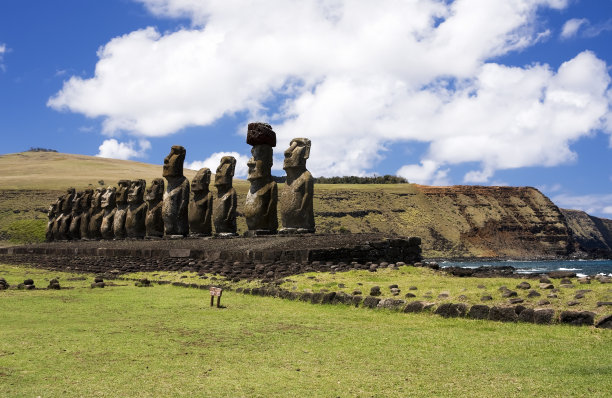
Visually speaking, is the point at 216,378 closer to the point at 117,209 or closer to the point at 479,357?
the point at 479,357

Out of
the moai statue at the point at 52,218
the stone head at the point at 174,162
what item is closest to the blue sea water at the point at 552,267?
the stone head at the point at 174,162

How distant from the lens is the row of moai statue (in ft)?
67.5

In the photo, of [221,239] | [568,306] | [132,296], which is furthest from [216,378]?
[221,239]

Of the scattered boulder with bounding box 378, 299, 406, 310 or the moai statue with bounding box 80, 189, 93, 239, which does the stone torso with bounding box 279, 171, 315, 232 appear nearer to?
the scattered boulder with bounding box 378, 299, 406, 310

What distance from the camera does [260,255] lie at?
16703mm

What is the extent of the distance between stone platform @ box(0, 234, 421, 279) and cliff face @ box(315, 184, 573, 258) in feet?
172

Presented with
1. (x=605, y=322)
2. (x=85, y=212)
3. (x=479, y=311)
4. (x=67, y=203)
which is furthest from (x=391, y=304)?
(x=67, y=203)

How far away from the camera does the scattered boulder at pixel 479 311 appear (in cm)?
857

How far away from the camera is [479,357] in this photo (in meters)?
6.46

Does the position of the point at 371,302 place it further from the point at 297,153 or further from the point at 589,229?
the point at 589,229

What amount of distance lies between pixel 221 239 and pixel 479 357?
15.7 meters

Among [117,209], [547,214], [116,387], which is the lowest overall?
[116,387]

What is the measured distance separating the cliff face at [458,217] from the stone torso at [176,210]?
47.9 meters

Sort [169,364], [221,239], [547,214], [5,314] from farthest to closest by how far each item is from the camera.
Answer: [547,214], [221,239], [5,314], [169,364]
